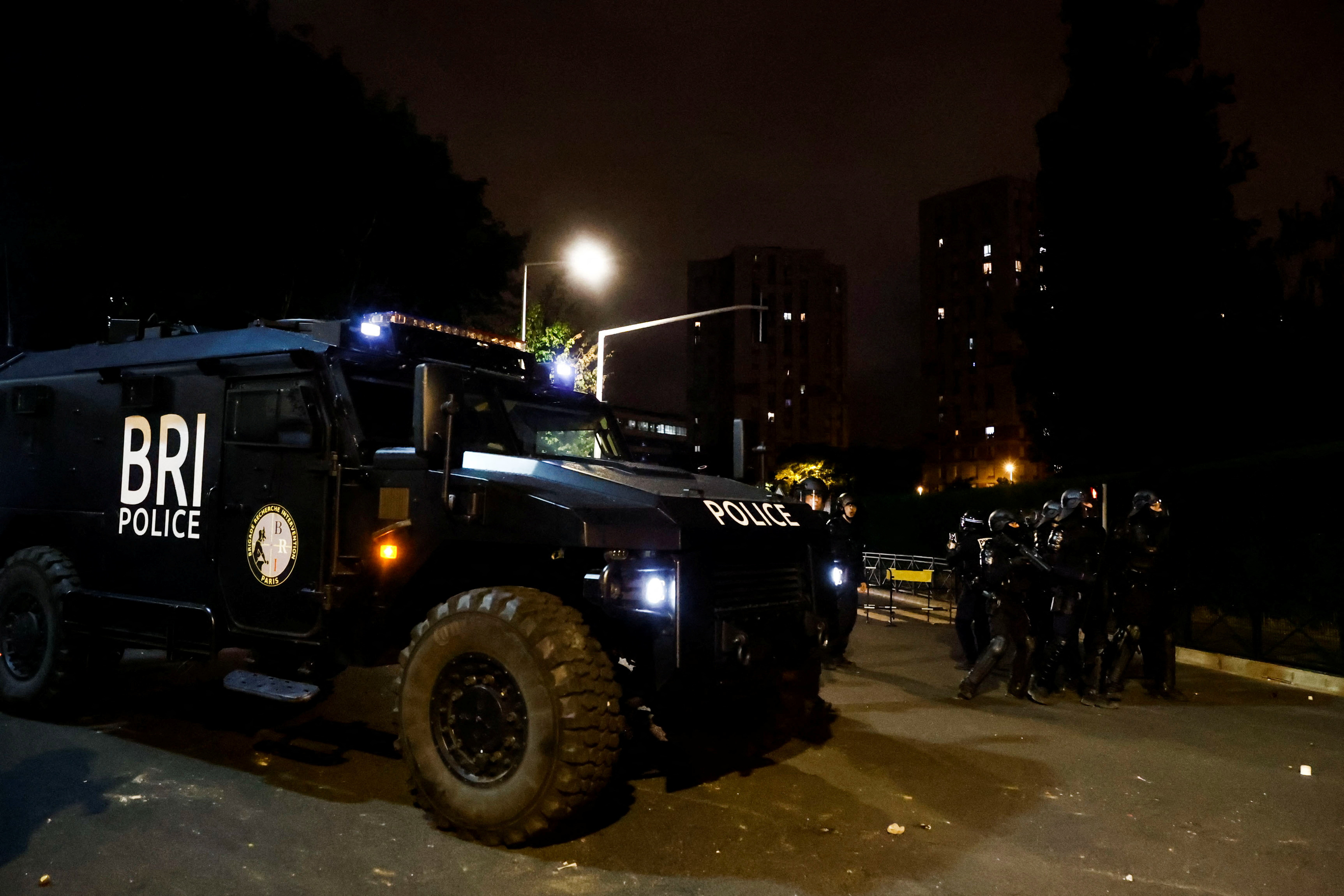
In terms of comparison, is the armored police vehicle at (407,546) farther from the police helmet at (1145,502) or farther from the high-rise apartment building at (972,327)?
the high-rise apartment building at (972,327)

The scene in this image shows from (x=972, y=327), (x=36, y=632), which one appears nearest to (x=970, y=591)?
(x=36, y=632)

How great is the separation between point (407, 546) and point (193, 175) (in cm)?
1642

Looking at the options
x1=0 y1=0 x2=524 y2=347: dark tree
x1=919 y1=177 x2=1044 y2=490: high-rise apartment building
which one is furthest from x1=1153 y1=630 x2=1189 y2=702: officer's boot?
x1=919 y1=177 x2=1044 y2=490: high-rise apartment building

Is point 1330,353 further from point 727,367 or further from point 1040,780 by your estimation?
point 727,367

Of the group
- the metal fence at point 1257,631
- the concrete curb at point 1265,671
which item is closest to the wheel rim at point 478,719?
the metal fence at point 1257,631

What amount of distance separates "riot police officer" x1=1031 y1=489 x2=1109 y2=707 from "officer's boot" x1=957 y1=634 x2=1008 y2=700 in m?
0.64

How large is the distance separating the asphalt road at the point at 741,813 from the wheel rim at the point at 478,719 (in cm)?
41

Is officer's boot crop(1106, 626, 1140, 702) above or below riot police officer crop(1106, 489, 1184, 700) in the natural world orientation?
below

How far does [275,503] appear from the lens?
20.7 feet

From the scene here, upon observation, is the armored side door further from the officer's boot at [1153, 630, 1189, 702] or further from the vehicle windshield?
the officer's boot at [1153, 630, 1189, 702]

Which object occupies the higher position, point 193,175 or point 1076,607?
point 193,175

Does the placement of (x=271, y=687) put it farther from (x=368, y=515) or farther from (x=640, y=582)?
(x=640, y=582)

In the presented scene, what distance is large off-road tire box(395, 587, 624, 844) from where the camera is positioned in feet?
16.3

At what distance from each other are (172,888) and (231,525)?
262 centimetres
